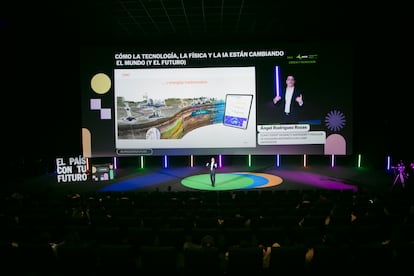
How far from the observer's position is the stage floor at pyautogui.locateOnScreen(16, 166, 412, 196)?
41.0 ft

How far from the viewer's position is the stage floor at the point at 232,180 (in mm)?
12492

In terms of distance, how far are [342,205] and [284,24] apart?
7.92m

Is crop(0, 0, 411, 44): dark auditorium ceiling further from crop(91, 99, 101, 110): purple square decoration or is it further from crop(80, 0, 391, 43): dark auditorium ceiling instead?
crop(91, 99, 101, 110): purple square decoration

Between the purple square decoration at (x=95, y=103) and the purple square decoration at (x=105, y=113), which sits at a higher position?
the purple square decoration at (x=95, y=103)

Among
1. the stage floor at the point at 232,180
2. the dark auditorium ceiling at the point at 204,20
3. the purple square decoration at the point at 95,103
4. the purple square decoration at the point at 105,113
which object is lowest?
the stage floor at the point at 232,180

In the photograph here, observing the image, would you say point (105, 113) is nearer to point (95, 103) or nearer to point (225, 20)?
point (95, 103)

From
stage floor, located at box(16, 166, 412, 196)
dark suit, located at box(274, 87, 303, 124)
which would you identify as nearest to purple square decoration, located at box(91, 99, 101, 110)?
stage floor, located at box(16, 166, 412, 196)

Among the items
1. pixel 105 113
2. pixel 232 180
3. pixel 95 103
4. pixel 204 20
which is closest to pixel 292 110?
pixel 232 180

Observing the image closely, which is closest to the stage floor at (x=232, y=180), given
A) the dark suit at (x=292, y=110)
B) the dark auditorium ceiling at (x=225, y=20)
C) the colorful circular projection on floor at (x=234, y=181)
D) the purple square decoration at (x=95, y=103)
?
the colorful circular projection on floor at (x=234, y=181)

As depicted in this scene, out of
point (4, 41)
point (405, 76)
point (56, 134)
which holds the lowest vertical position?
point (56, 134)

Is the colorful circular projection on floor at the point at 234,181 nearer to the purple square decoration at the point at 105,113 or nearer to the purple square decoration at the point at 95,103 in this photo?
the purple square decoration at the point at 105,113

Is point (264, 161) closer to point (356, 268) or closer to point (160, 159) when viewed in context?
point (160, 159)

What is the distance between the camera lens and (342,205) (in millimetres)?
7566

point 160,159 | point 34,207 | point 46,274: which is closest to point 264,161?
point 160,159
